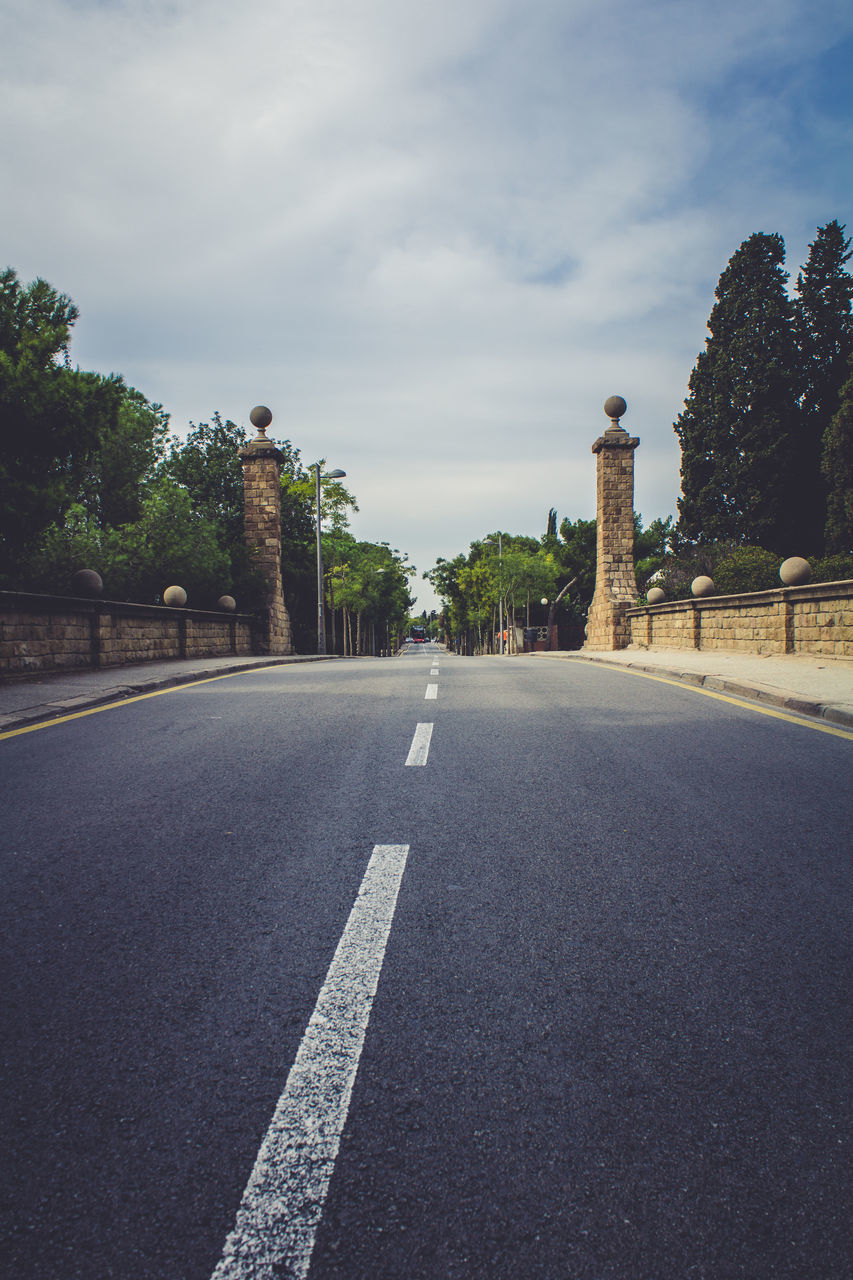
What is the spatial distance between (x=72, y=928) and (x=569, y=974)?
1.76 meters

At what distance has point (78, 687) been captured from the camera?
10297mm

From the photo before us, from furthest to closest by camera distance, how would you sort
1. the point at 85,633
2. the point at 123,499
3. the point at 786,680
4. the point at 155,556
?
the point at 123,499
the point at 155,556
the point at 85,633
the point at 786,680

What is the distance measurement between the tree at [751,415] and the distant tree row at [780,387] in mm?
49

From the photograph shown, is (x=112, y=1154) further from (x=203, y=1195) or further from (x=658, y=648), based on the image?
(x=658, y=648)

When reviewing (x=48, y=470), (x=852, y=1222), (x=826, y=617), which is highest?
(x=48, y=470)

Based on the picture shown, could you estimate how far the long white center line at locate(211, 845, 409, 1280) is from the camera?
140 cm

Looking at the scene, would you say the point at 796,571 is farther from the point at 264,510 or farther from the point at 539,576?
the point at 539,576

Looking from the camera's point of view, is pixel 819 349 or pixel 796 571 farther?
pixel 819 349

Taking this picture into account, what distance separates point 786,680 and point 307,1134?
965cm

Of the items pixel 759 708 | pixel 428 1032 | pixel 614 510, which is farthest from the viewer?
pixel 614 510

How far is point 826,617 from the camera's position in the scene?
42.3 feet

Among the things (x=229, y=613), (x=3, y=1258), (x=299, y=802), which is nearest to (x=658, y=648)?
(x=229, y=613)

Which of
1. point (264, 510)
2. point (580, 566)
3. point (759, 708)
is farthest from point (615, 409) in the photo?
point (580, 566)

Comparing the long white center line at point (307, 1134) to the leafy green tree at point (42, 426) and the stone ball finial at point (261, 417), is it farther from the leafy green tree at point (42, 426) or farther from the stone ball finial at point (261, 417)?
the stone ball finial at point (261, 417)
